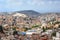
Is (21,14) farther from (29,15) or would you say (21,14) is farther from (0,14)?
(0,14)

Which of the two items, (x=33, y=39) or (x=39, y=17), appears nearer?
(x=33, y=39)

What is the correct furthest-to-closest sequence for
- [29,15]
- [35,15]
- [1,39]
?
1. [29,15]
2. [35,15]
3. [1,39]

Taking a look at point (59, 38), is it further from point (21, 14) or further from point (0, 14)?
point (21, 14)

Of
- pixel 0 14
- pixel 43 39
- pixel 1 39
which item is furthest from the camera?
pixel 0 14

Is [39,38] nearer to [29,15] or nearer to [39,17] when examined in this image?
[39,17]

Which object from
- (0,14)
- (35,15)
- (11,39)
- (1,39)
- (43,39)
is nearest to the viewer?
(43,39)

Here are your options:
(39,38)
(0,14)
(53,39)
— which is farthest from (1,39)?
(0,14)

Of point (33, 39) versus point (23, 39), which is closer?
point (33, 39)

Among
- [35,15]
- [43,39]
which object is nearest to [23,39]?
[43,39]

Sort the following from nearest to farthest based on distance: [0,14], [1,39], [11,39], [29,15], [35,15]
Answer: [1,39], [11,39], [0,14], [35,15], [29,15]
